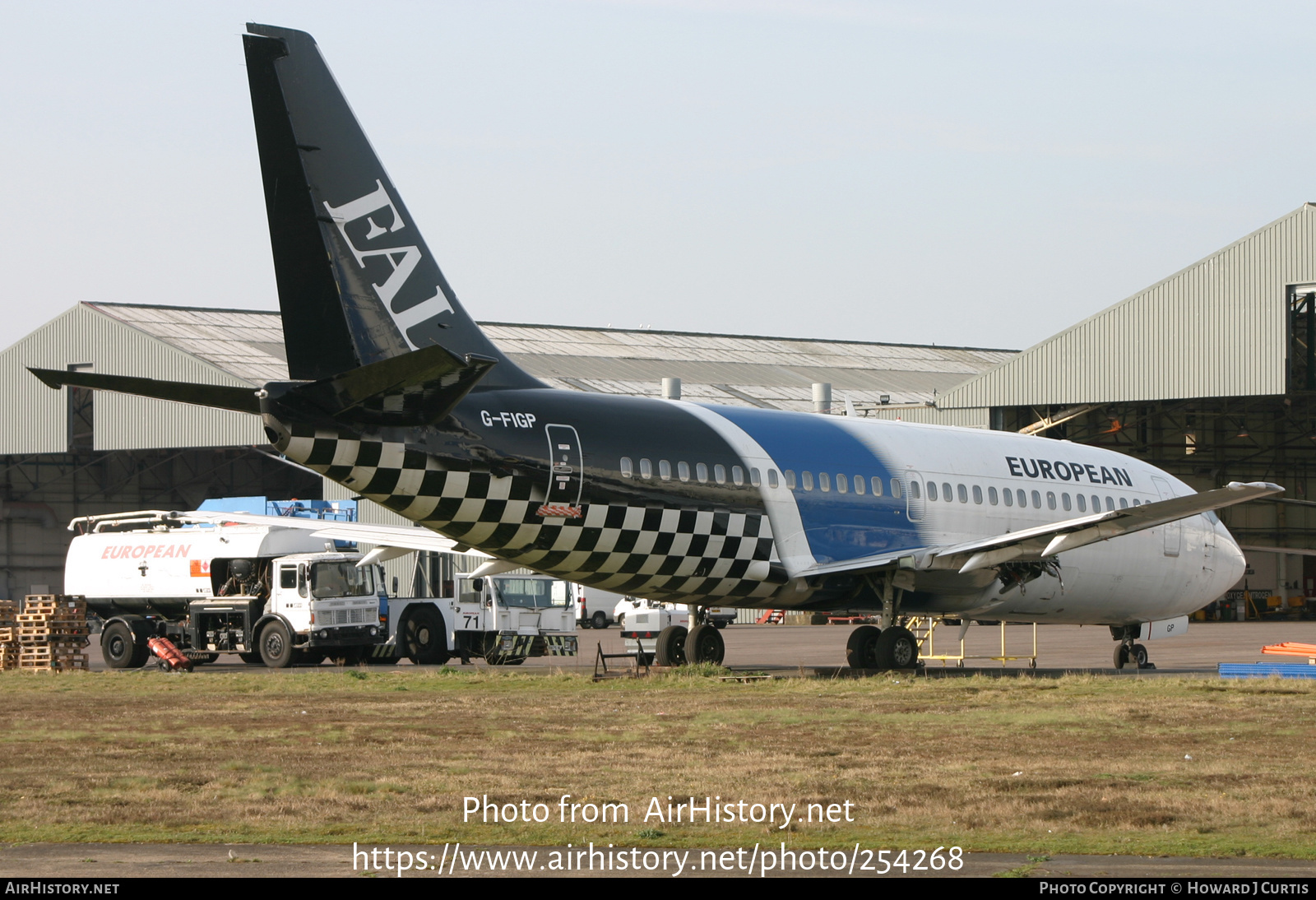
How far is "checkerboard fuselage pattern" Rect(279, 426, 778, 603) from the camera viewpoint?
60.8 feet

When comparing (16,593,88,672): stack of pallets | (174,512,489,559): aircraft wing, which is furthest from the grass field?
(16,593,88,672): stack of pallets

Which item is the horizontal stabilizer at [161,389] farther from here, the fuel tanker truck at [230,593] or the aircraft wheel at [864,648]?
the fuel tanker truck at [230,593]

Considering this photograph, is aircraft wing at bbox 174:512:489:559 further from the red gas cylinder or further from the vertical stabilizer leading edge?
the vertical stabilizer leading edge

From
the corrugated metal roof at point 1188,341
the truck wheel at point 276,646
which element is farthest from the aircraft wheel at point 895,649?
the corrugated metal roof at point 1188,341

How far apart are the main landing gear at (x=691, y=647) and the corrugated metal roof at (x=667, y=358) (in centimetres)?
3188

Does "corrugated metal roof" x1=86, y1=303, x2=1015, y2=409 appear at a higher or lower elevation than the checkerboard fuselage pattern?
higher

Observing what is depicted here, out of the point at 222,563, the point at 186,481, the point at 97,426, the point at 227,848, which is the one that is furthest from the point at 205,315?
the point at 227,848

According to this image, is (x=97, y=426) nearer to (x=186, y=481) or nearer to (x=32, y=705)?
(x=186, y=481)

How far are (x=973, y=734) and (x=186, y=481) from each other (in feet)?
195

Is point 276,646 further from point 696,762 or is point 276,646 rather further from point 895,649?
point 696,762

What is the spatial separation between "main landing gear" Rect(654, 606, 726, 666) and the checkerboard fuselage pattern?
1.94m

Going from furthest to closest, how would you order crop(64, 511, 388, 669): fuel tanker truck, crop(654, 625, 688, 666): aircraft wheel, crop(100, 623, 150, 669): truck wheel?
crop(100, 623, 150, 669): truck wheel → crop(64, 511, 388, 669): fuel tanker truck → crop(654, 625, 688, 666): aircraft wheel

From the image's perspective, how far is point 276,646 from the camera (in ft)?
104

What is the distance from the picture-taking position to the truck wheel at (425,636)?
33656 millimetres
